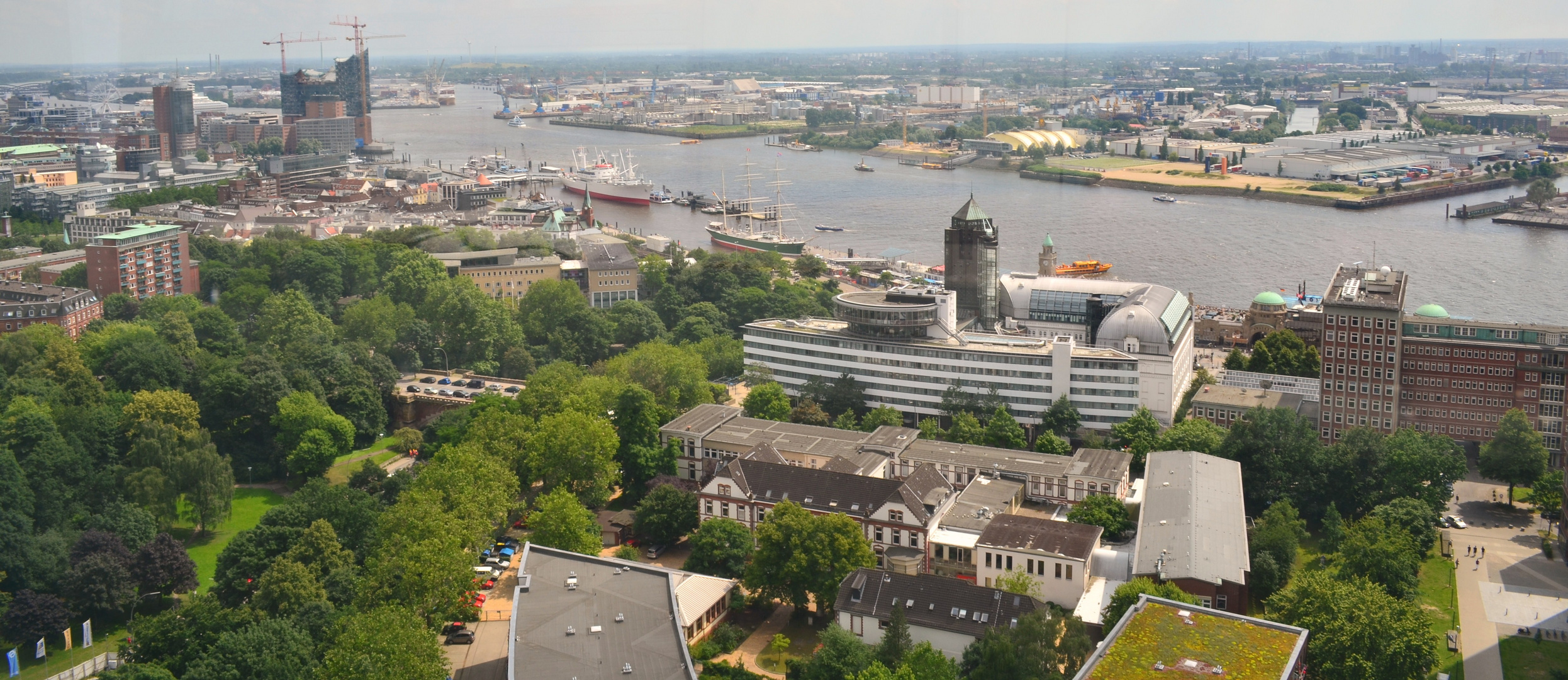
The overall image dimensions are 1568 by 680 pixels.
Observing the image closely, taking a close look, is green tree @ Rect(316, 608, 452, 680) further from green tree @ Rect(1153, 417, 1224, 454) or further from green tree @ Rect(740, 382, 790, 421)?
green tree @ Rect(1153, 417, 1224, 454)

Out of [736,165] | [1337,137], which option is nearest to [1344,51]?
[1337,137]

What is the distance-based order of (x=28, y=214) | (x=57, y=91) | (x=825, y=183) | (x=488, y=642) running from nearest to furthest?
(x=488, y=642), (x=28, y=214), (x=57, y=91), (x=825, y=183)

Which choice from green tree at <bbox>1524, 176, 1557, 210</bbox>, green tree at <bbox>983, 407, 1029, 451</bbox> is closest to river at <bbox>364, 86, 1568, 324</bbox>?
green tree at <bbox>1524, 176, 1557, 210</bbox>

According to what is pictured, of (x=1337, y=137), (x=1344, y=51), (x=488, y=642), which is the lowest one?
(x=488, y=642)

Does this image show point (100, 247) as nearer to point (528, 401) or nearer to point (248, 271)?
point (248, 271)

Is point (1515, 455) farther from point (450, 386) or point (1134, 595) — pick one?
point (450, 386)

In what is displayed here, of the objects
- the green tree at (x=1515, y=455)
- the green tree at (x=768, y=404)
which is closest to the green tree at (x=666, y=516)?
the green tree at (x=768, y=404)
